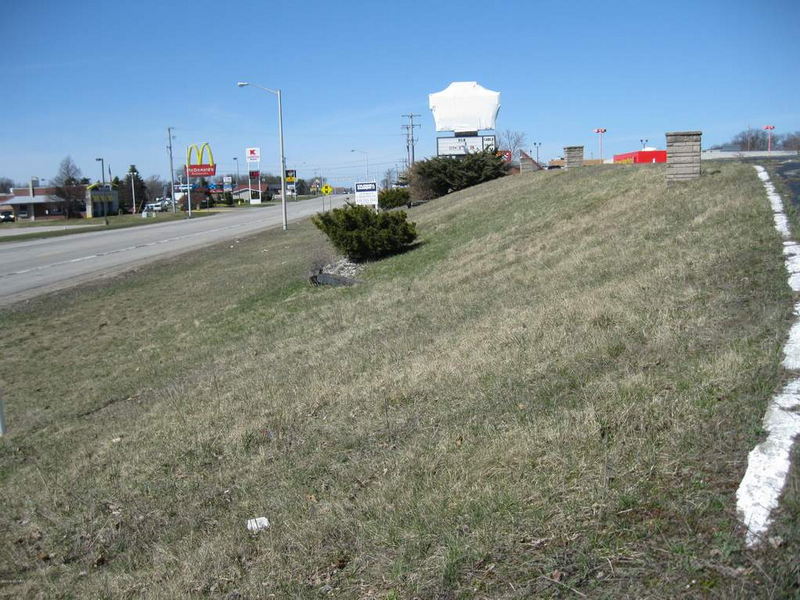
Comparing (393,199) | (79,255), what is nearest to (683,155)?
(79,255)

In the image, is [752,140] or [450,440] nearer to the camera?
[450,440]

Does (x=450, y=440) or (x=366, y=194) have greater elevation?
(x=366, y=194)

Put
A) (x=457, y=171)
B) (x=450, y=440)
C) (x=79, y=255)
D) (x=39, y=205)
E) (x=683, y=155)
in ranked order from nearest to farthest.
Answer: (x=450, y=440)
(x=683, y=155)
(x=79, y=255)
(x=457, y=171)
(x=39, y=205)

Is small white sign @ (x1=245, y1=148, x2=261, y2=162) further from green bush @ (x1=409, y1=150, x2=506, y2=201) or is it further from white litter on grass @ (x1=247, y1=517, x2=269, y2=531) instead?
white litter on grass @ (x1=247, y1=517, x2=269, y2=531)

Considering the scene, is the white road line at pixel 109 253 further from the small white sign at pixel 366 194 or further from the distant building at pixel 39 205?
the distant building at pixel 39 205

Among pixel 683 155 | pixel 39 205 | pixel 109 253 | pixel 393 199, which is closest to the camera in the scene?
pixel 683 155

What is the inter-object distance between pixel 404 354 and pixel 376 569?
4518mm

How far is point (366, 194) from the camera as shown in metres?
26.2

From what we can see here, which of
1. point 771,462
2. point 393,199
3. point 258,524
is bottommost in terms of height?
point 258,524

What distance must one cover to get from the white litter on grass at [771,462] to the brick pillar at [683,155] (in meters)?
10.9

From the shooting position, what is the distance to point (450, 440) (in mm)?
5262

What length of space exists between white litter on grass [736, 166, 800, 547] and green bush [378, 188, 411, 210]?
38.3 m

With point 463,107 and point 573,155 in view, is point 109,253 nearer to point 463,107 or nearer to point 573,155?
point 573,155

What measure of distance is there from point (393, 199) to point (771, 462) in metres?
40.0
